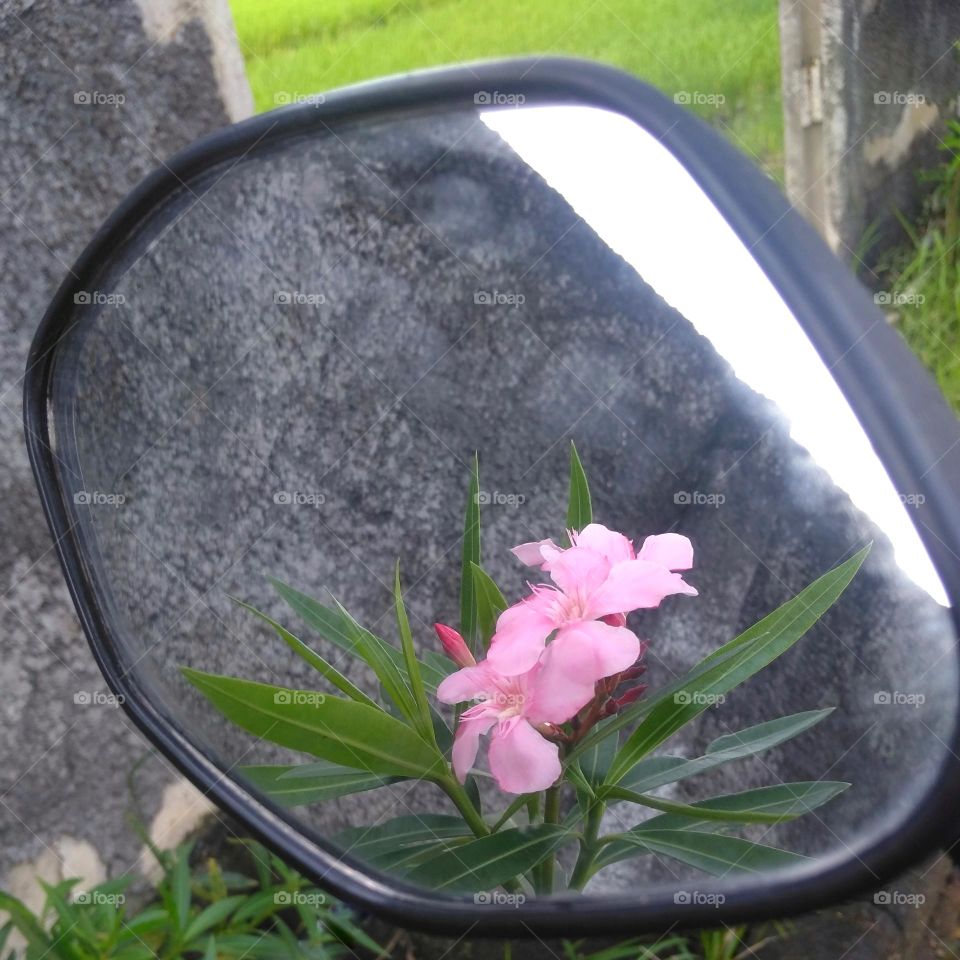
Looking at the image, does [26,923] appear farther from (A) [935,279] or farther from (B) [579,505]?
(A) [935,279]

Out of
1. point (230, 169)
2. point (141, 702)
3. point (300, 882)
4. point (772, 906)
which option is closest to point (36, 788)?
point (300, 882)

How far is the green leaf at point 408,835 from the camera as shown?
0.35m

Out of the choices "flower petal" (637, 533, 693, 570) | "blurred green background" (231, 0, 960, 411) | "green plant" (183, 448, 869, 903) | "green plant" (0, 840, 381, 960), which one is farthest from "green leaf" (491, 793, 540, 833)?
"blurred green background" (231, 0, 960, 411)

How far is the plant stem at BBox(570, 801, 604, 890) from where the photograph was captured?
0.34 metres

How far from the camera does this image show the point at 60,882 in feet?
2.43

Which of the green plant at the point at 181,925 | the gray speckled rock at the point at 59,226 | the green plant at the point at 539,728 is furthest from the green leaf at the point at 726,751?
the gray speckled rock at the point at 59,226

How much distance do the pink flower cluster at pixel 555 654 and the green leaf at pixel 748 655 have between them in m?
0.04

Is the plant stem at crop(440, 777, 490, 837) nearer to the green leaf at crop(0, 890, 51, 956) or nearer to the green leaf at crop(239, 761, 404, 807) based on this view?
the green leaf at crop(239, 761, 404, 807)

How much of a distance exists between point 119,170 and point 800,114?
1.31 m

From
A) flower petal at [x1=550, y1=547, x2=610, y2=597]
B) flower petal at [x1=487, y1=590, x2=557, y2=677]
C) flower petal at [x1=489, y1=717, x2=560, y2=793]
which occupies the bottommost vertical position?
flower petal at [x1=489, y1=717, x2=560, y2=793]

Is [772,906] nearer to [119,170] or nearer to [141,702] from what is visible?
[141,702]

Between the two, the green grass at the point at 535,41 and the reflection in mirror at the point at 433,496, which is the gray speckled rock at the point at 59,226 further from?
the green grass at the point at 535,41

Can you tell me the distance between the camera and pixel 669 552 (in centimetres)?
29

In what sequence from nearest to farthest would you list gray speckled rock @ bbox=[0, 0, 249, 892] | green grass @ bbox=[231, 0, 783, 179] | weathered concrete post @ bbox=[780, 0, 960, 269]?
1. gray speckled rock @ bbox=[0, 0, 249, 892]
2. green grass @ bbox=[231, 0, 783, 179]
3. weathered concrete post @ bbox=[780, 0, 960, 269]
